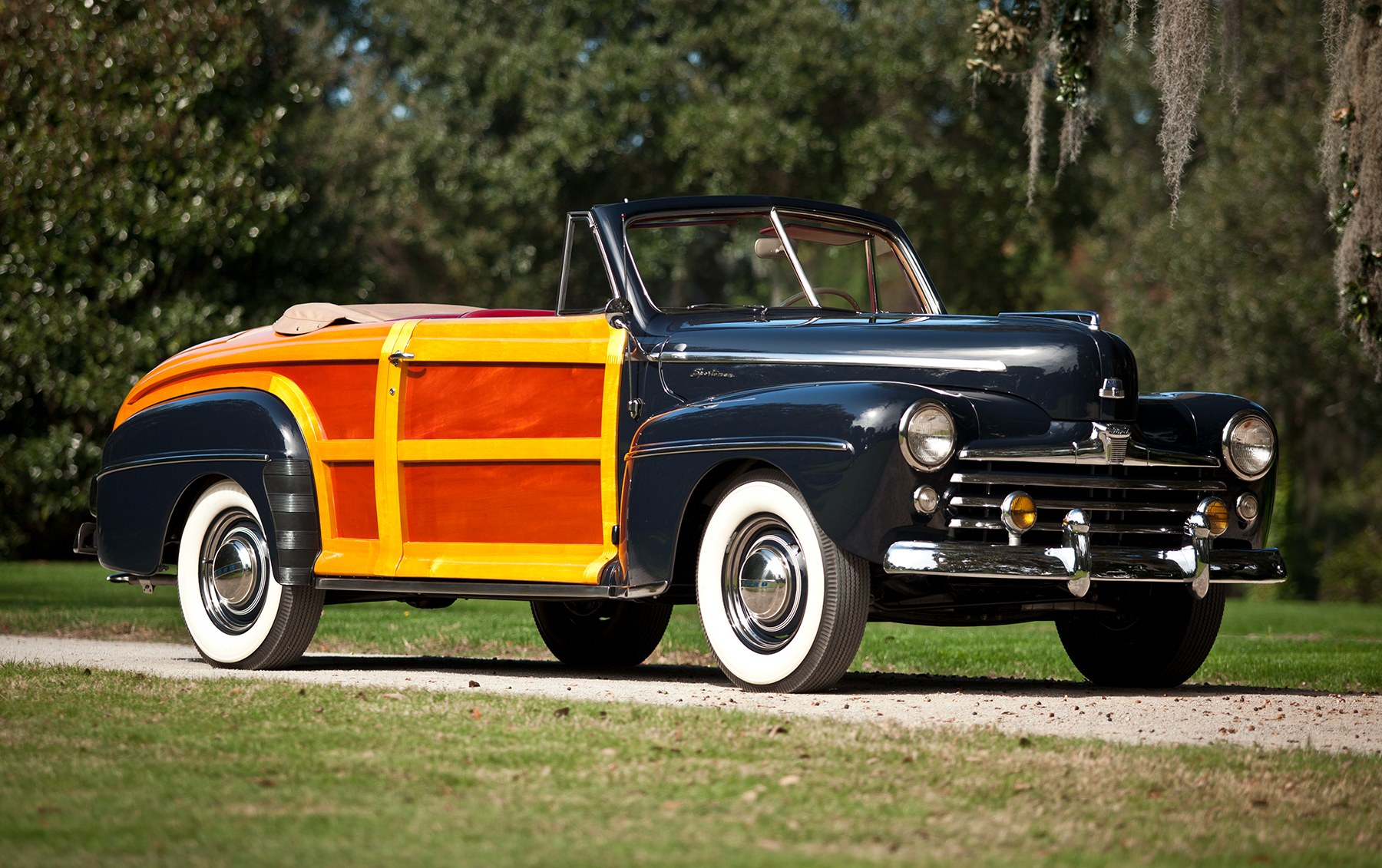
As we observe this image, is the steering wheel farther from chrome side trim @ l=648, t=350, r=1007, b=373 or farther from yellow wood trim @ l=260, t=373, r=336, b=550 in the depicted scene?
yellow wood trim @ l=260, t=373, r=336, b=550

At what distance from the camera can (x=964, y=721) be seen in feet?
20.8

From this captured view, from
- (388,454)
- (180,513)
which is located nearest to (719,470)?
(388,454)

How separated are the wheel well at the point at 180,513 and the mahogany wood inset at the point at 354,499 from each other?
0.72m

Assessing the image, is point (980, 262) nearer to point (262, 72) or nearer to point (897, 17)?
point (897, 17)

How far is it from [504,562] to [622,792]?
3.11 meters

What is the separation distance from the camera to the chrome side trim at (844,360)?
7.19 meters

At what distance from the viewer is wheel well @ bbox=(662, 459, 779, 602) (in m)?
7.25

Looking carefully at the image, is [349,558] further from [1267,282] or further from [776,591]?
[1267,282]

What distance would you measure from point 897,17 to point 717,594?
21.7 m

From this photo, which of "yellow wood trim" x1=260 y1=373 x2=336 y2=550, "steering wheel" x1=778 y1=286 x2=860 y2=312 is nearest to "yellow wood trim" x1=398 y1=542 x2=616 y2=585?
"yellow wood trim" x1=260 y1=373 x2=336 y2=550

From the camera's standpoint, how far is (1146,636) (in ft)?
26.6

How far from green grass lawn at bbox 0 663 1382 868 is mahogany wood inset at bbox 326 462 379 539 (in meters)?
1.96

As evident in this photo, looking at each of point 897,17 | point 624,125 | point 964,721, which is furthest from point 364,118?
point 964,721

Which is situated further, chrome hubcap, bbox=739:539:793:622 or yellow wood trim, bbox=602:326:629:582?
yellow wood trim, bbox=602:326:629:582
